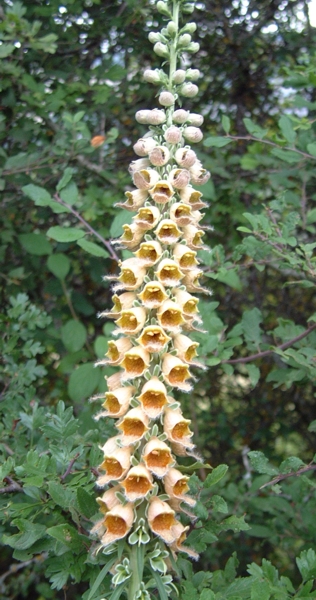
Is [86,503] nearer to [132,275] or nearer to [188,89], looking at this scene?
[132,275]

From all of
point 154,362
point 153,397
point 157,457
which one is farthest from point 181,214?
point 157,457

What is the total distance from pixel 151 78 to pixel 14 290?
2055 mm

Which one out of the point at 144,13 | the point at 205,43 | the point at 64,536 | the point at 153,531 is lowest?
the point at 64,536

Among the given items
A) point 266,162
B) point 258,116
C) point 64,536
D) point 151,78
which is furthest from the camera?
point 258,116

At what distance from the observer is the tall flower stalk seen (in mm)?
1664

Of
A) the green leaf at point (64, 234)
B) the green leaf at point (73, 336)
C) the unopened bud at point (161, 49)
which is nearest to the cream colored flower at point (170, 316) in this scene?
the unopened bud at point (161, 49)

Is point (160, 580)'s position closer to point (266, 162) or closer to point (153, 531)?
point (153, 531)

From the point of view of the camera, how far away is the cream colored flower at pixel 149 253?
1.84m

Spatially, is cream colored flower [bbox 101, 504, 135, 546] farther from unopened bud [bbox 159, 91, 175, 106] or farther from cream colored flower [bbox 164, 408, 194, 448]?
unopened bud [bbox 159, 91, 175, 106]

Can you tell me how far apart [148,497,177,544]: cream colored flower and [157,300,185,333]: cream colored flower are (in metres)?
0.52

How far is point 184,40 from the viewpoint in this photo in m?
2.09

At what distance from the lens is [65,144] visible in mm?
3383

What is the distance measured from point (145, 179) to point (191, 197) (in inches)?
7.2

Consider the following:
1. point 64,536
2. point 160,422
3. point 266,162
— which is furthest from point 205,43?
point 64,536
